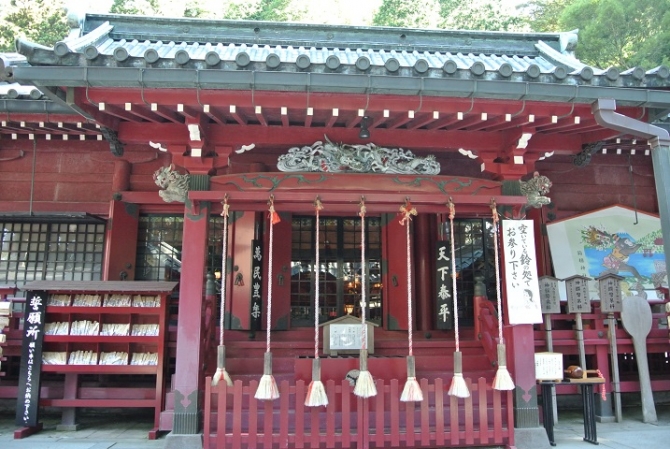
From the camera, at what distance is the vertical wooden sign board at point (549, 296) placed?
7.26 metres

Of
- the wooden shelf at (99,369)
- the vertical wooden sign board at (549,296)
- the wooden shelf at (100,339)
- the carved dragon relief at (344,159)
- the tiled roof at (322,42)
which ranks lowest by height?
the wooden shelf at (99,369)

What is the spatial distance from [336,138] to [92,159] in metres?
4.35

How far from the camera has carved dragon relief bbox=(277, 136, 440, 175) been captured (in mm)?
6414

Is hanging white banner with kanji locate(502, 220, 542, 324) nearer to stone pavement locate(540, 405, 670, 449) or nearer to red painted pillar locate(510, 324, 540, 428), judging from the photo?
red painted pillar locate(510, 324, 540, 428)

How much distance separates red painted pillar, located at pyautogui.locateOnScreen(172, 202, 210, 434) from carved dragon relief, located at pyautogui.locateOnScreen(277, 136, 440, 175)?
1.23m

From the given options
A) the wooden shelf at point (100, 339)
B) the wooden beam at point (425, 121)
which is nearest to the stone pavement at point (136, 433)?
the wooden shelf at point (100, 339)

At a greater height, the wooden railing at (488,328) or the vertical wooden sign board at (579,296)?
the vertical wooden sign board at (579,296)

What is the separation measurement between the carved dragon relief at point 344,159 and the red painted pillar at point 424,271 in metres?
2.39

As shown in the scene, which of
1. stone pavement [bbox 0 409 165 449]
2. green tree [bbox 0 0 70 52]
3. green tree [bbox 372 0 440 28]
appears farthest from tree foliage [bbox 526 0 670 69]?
green tree [bbox 0 0 70 52]

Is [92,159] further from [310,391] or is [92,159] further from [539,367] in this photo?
[539,367]

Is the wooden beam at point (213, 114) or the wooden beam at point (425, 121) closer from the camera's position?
the wooden beam at point (213, 114)

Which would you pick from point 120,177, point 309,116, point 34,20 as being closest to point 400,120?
point 309,116

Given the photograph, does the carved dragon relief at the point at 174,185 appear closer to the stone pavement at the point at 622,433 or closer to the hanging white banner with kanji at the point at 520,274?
the hanging white banner with kanji at the point at 520,274

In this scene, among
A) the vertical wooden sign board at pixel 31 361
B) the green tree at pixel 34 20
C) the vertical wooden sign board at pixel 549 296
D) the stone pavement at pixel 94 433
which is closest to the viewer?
the stone pavement at pixel 94 433
